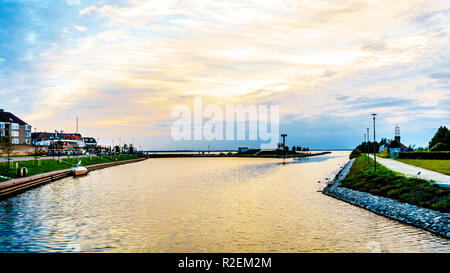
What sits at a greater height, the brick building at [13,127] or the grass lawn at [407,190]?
the brick building at [13,127]

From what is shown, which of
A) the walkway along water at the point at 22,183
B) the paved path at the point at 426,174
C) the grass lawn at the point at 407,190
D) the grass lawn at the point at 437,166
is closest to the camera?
the grass lawn at the point at 407,190

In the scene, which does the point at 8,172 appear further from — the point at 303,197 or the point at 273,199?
the point at 303,197

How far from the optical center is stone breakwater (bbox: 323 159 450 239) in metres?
19.2

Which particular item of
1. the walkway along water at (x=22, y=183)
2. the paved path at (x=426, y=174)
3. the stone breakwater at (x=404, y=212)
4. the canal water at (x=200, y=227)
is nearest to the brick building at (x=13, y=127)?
the walkway along water at (x=22, y=183)

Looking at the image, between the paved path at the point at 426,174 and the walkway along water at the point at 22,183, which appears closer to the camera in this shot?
the paved path at the point at 426,174

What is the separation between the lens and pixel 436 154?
67.5 m

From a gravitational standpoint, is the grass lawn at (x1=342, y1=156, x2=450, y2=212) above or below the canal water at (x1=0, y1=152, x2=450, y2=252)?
above

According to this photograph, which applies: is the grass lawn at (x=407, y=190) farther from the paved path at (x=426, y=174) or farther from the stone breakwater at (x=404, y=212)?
the paved path at (x=426, y=174)

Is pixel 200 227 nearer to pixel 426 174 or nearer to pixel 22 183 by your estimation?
pixel 426 174

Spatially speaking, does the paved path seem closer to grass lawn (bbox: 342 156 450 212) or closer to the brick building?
grass lawn (bbox: 342 156 450 212)

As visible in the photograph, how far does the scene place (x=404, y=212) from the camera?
23.0 metres

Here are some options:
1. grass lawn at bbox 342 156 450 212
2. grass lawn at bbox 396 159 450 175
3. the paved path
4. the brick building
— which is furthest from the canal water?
the brick building

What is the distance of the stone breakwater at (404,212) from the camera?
757 inches
